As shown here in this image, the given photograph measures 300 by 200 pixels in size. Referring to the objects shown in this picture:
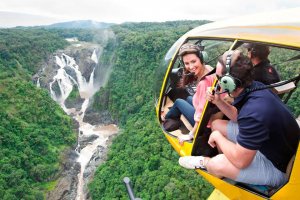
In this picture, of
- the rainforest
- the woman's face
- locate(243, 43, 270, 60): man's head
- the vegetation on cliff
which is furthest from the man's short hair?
the vegetation on cliff

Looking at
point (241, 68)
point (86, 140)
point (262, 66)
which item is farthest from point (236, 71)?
point (86, 140)

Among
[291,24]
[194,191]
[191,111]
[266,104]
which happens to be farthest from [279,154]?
[194,191]

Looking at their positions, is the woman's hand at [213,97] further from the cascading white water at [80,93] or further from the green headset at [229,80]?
the cascading white water at [80,93]

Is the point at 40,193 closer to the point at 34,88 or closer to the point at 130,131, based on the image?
the point at 130,131

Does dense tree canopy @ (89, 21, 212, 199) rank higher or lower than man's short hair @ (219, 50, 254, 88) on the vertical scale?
lower

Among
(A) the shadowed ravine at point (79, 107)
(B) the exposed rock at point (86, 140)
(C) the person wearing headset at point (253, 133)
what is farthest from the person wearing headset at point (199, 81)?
(B) the exposed rock at point (86, 140)

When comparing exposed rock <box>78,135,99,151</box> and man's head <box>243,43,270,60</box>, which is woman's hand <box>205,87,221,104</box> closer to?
man's head <box>243,43,270,60</box>
